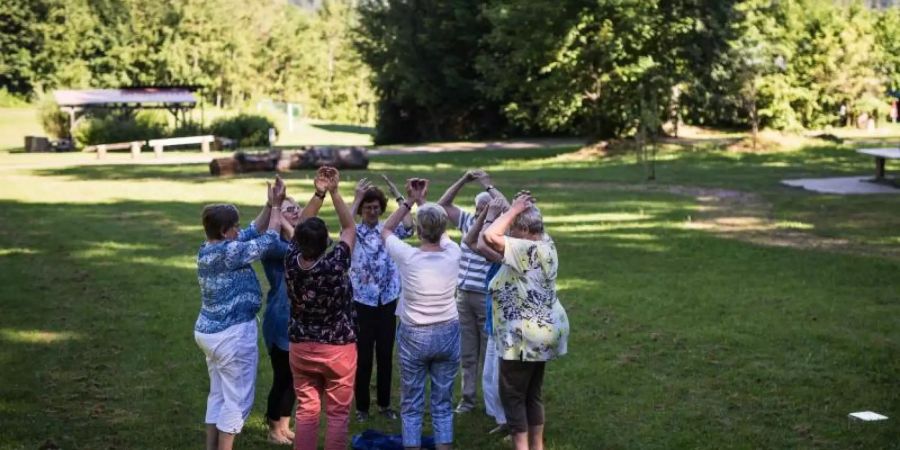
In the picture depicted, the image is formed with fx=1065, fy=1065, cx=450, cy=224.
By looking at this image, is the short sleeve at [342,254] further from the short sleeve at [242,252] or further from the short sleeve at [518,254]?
the short sleeve at [518,254]

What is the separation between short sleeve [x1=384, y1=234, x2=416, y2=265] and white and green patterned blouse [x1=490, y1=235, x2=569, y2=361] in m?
0.61

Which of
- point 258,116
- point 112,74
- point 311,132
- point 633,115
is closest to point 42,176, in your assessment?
point 633,115

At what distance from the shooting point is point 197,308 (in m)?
11.2

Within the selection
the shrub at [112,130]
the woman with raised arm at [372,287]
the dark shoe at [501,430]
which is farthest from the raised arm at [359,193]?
the shrub at [112,130]

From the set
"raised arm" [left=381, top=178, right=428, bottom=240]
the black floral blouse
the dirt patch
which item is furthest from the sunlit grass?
the dirt patch

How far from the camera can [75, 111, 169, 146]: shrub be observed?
43.9m

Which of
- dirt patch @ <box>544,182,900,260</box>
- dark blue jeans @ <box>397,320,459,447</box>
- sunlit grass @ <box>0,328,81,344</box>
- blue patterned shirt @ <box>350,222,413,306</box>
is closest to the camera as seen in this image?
dark blue jeans @ <box>397,320,459,447</box>

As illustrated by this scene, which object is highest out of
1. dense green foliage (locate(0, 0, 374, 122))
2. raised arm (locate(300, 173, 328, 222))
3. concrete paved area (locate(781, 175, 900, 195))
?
dense green foliage (locate(0, 0, 374, 122))

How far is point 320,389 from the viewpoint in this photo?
19.8ft

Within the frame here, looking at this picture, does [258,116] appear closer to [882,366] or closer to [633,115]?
[633,115]

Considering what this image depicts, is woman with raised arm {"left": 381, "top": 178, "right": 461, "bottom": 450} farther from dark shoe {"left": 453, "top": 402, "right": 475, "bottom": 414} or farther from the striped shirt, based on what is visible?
dark shoe {"left": 453, "top": 402, "right": 475, "bottom": 414}

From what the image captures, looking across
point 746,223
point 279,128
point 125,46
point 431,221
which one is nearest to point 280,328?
point 431,221

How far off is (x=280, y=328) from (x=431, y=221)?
4.23 ft

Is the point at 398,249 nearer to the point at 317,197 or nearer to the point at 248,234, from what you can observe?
the point at 317,197
